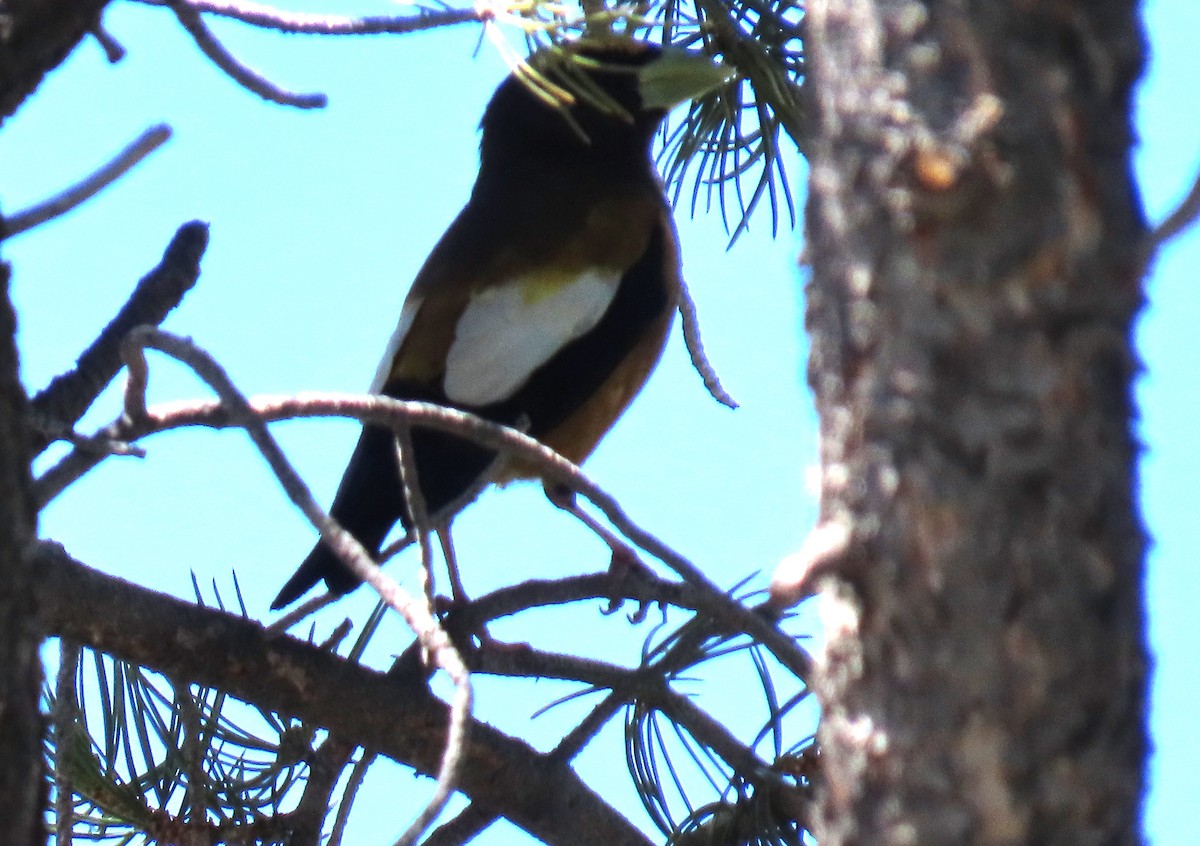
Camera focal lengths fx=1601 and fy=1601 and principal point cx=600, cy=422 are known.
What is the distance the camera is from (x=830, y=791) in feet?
2.66

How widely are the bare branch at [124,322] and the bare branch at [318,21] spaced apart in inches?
16.1

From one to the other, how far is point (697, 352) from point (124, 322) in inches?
33.7

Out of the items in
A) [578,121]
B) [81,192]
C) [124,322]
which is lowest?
[81,192]

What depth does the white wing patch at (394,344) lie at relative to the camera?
2.79m

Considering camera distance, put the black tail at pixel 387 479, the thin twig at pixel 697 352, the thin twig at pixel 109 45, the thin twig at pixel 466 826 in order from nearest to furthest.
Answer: the thin twig at pixel 109 45
the thin twig at pixel 466 826
the thin twig at pixel 697 352
the black tail at pixel 387 479

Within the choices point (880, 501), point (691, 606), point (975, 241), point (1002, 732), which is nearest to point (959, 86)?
point (975, 241)

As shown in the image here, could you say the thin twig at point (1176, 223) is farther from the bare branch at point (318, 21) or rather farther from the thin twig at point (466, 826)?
the thin twig at point (466, 826)

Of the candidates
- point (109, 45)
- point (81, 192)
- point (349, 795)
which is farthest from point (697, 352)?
point (81, 192)

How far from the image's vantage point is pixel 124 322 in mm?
1781

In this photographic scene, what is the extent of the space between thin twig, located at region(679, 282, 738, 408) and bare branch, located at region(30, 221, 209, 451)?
752mm

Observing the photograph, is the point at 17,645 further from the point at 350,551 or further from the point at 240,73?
the point at 240,73

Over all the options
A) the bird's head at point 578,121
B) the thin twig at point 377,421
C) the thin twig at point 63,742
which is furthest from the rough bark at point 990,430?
the bird's head at point 578,121

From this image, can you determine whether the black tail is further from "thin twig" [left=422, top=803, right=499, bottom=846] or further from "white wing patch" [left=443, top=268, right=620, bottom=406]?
"thin twig" [left=422, top=803, right=499, bottom=846]

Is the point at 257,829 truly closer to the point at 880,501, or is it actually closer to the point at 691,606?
the point at 691,606
